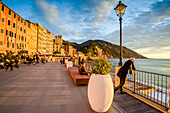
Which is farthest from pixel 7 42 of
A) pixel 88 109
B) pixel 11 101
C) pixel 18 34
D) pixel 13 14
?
pixel 88 109

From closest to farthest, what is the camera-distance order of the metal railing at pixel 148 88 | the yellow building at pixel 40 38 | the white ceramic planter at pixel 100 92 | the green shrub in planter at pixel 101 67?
the white ceramic planter at pixel 100 92, the green shrub in planter at pixel 101 67, the metal railing at pixel 148 88, the yellow building at pixel 40 38

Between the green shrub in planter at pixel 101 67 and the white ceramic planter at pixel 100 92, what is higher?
the green shrub in planter at pixel 101 67

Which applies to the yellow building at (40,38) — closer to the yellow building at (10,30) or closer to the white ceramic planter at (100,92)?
the yellow building at (10,30)

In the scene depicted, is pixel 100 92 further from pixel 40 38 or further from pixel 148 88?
pixel 40 38

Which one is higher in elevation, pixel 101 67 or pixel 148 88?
pixel 101 67

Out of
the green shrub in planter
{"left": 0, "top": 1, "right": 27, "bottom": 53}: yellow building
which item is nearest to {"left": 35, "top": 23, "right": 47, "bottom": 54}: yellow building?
{"left": 0, "top": 1, "right": 27, "bottom": 53}: yellow building

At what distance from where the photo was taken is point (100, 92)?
2471 millimetres

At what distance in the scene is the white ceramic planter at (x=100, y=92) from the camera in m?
2.48

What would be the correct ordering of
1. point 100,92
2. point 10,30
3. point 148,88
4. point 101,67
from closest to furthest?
point 100,92 → point 101,67 → point 148,88 → point 10,30

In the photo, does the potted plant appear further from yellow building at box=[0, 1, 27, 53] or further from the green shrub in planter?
yellow building at box=[0, 1, 27, 53]

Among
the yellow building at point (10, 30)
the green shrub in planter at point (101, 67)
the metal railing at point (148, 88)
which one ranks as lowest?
the metal railing at point (148, 88)

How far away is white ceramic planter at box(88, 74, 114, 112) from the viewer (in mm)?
2477

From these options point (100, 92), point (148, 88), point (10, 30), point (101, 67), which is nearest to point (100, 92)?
point (100, 92)

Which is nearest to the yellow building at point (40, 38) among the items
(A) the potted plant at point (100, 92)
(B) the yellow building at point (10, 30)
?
(B) the yellow building at point (10, 30)
